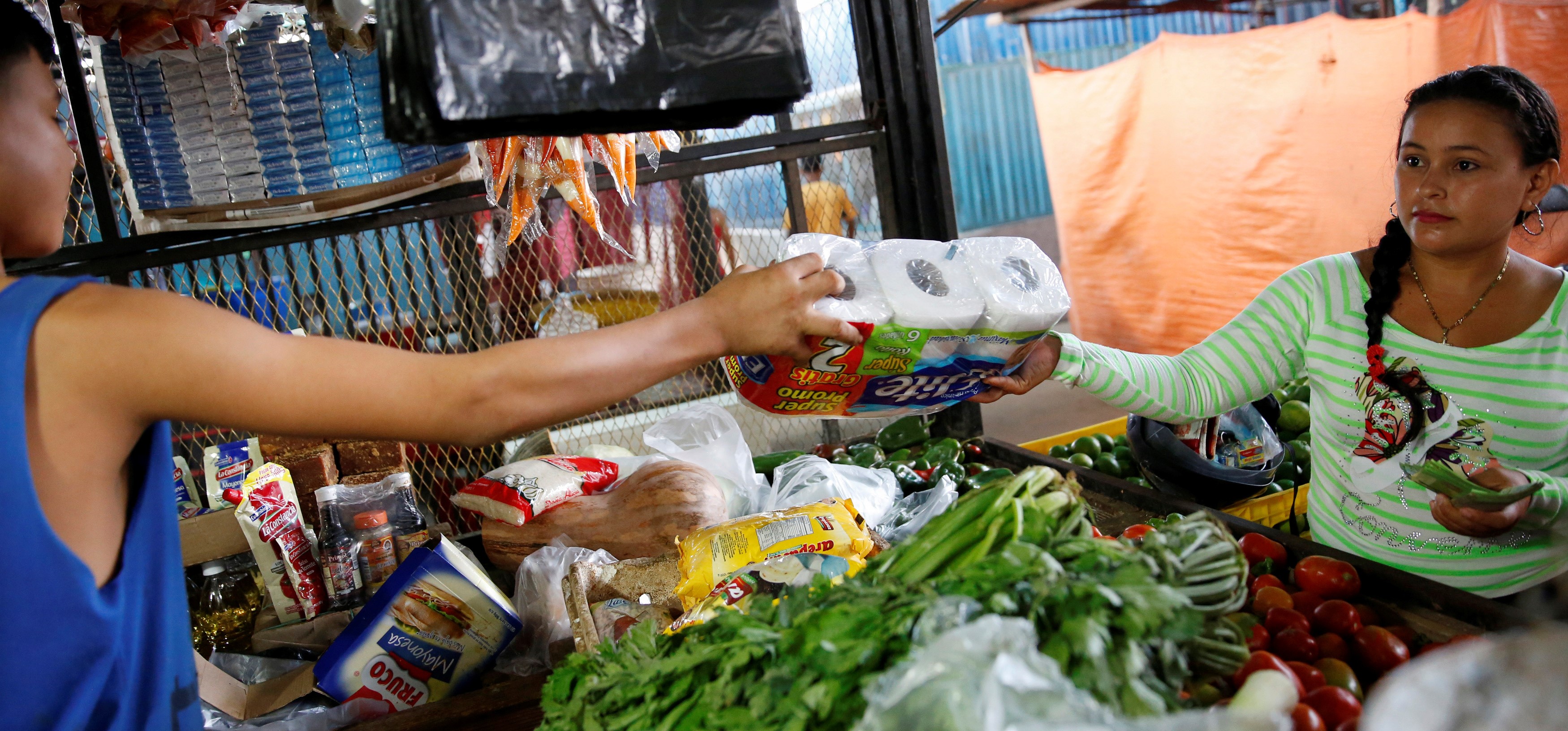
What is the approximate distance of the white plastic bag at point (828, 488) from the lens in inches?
104

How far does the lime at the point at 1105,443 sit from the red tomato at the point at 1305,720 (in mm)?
2552

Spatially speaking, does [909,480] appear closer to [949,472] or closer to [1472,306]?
[949,472]

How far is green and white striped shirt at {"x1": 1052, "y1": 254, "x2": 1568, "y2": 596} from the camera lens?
202 cm

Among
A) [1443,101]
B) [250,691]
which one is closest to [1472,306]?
[1443,101]

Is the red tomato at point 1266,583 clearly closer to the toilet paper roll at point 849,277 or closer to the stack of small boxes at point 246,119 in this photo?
the toilet paper roll at point 849,277

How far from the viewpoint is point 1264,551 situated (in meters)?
2.10

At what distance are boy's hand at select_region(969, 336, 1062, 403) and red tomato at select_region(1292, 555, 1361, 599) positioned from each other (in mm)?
703

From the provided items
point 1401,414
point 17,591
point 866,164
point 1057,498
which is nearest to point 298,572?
point 17,591

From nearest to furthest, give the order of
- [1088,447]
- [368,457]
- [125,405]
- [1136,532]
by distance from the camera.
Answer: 1. [125,405]
2. [1136,532]
3. [368,457]
4. [1088,447]

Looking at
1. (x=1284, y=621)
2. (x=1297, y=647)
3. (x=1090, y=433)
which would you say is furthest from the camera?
(x=1090, y=433)

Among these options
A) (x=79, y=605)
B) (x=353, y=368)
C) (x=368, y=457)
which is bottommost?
(x=368, y=457)

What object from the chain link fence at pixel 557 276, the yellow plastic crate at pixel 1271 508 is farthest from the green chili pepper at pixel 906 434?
the yellow plastic crate at pixel 1271 508

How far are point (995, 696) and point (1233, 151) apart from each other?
22.6 feet

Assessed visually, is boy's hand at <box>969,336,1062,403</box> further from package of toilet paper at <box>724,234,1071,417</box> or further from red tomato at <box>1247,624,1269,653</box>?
red tomato at <box>1247,624,1269,653</box>
